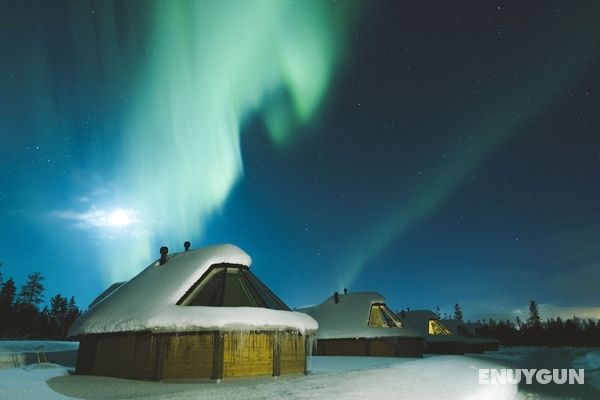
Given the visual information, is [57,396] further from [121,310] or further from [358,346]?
[358,346]

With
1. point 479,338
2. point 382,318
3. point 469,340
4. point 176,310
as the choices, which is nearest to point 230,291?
point 176,310

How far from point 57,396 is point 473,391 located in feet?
38.7

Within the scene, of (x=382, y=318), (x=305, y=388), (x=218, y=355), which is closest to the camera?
(x=305, y=388)

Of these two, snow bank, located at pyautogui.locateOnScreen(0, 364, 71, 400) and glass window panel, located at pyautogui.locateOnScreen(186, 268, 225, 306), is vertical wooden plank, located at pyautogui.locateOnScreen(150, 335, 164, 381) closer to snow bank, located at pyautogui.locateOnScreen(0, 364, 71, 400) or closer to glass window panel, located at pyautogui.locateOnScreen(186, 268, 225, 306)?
glass window panel, located at pyautogui.locateOnScreen(186, 268, 225, 306)

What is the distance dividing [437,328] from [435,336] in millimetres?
1660

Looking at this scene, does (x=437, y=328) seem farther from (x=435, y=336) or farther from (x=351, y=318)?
(x=351, y=318)

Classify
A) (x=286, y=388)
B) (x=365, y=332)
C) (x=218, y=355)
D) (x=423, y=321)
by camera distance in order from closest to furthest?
(x=286, y=388) → (x=218, y=355) → (x=365, y=332) → (x=423, y=321)

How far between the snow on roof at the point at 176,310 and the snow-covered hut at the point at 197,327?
36 mm

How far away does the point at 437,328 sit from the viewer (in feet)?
141

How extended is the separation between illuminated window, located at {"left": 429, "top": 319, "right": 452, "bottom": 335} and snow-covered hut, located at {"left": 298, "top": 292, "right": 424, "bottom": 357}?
42.5 feet

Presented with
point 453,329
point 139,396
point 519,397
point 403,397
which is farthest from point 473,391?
point 453,329

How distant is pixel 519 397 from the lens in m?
11.7

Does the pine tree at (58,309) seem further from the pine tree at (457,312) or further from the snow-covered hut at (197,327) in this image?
the pine tree at (457,312)

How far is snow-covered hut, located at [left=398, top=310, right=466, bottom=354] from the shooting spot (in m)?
41.2
